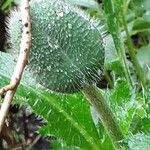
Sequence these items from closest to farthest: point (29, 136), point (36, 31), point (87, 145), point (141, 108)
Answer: point (36, 31), point (141, 108), point (87, 145), point (29, 136)

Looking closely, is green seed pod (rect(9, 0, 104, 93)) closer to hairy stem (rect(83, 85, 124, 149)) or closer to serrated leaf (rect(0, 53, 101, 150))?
hairy stem (rect(83, 85, 124, 149))

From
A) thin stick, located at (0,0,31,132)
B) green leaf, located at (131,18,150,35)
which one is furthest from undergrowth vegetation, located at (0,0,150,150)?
green leaf, located at (131,18,150,35)

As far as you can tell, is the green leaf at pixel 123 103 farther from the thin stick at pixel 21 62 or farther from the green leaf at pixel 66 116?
the thin stick at pixel 21 62

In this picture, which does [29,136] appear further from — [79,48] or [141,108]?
[79,48]

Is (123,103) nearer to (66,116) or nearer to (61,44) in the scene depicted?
(66,116)

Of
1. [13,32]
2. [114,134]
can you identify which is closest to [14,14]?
[13,32]

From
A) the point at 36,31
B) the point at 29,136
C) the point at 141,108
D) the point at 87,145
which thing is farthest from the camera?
the point at 29,136
